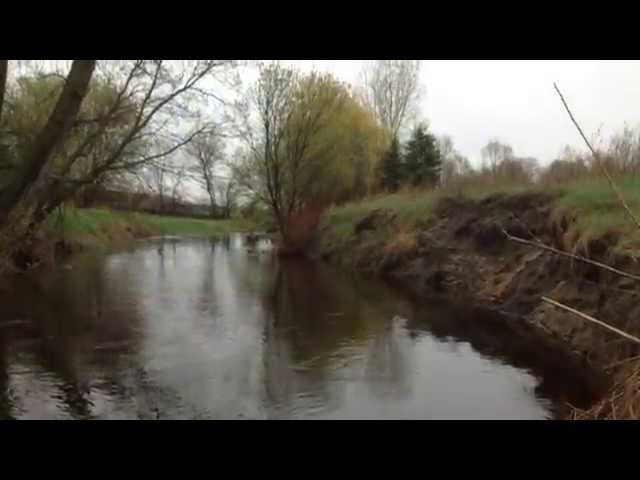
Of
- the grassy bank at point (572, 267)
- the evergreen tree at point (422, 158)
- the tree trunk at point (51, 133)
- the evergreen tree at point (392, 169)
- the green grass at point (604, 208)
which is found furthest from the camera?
the evergreen tree at point (392, 169)

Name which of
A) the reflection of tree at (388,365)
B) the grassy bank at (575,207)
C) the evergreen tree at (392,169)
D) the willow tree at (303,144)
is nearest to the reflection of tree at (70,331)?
the reflection of tree at (388,365)

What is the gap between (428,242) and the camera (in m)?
21.9

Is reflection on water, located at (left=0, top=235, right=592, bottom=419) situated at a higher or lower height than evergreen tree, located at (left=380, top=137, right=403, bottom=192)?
lower

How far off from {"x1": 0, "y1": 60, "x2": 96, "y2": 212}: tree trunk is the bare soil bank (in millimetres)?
6034

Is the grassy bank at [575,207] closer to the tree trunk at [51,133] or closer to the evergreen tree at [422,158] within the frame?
the evergreen tree at [422,158]

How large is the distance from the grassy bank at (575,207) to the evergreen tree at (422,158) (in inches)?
295

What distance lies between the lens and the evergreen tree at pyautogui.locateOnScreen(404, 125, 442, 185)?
37.2 meters

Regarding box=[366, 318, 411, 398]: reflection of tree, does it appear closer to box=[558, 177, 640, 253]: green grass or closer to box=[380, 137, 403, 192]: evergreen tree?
box=[558, 177, 640, 253]: green grass

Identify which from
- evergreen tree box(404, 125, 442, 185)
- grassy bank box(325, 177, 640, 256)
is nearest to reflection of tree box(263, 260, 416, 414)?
grassy bank box(325, 177, 640, 256)

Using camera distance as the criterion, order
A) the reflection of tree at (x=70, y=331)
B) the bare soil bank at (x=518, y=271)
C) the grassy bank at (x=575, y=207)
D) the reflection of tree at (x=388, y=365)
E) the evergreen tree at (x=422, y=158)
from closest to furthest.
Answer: the reflection of tree at (x=388, y=365)
the reflection of tree at (x=70, y=331)
the bare soil bank at (x=518, y=271)
the grassy bank at (x=575, y=207)
the evergreen tree at (x=422, y=158)

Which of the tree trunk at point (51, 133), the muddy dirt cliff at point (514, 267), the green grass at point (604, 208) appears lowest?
the muddy dirt cliff at point (514, 267)

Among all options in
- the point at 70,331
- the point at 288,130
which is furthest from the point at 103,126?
the point at 288,130

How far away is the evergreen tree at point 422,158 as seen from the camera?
37.2m
